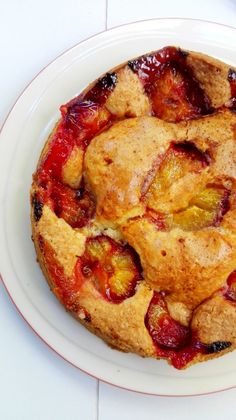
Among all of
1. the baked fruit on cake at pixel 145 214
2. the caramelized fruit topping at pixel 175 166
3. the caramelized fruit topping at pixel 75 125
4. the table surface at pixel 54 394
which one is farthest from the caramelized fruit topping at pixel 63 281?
the table surface at pixel 54 394

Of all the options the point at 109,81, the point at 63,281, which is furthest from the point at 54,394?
the point at 109,81

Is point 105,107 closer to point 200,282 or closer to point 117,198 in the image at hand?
point 117,198

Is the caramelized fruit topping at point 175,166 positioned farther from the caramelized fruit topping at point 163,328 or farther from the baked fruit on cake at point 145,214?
the caramelized fruit topping at point 163,328

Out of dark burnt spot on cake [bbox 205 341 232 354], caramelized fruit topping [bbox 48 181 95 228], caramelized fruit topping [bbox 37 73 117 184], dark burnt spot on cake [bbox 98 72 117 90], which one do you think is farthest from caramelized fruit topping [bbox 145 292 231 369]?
dark burnt spot on cake [bbox 98 72 117 90]

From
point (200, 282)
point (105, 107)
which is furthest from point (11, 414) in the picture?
point (105, 107)

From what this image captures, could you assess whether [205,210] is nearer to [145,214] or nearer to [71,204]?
[145,214]

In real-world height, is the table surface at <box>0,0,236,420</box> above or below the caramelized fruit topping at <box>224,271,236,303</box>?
below

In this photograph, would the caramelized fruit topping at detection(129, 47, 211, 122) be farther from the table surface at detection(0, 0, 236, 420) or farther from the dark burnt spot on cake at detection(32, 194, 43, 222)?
the table surface at detection(0, 0, 236, 420)
